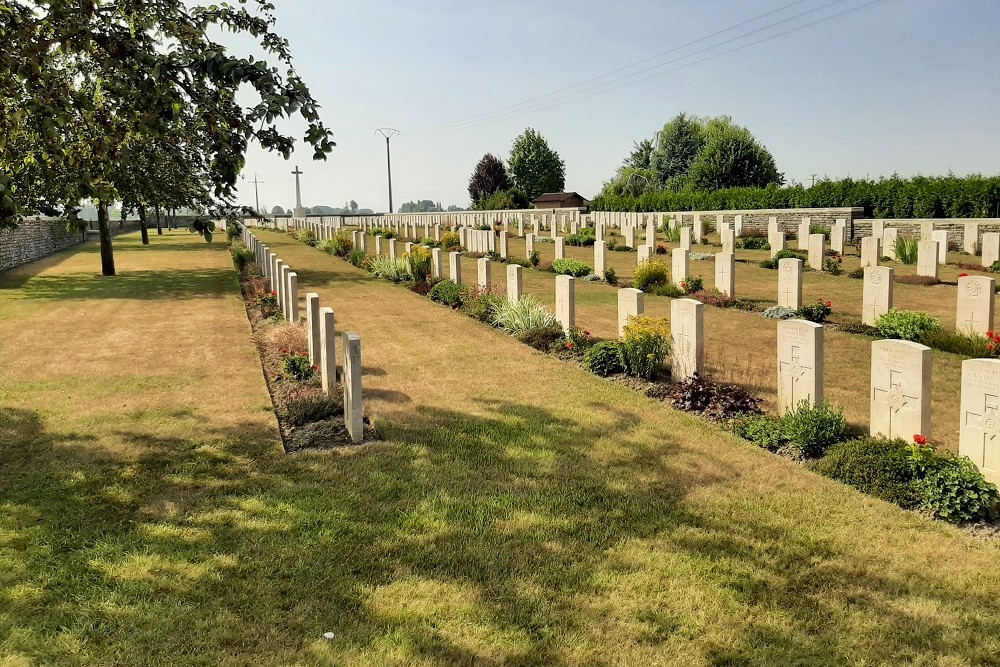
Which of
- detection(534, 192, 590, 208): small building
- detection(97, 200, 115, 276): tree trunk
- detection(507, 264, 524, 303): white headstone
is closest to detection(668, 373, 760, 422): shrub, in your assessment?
detection(507, 264, 524, 303): white headstone

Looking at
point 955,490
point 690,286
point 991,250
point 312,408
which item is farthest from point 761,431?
point 991,250

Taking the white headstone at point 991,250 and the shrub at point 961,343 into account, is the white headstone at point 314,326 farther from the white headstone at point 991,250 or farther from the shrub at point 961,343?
the white headstone at point 991,250

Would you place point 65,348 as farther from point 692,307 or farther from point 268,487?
point 692,307

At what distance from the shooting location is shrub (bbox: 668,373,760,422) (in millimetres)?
7883

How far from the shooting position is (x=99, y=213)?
23156 millimetres

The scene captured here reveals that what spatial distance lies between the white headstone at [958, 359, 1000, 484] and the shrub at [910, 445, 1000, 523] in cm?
9

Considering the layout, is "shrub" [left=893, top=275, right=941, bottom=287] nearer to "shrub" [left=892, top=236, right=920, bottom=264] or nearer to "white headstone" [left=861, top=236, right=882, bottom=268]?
"white headstone" [left=861, top=236, right=882, bottom=268]

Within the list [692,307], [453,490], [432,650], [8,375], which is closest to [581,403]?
[692,307]

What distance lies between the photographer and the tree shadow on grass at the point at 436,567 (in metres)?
3.86

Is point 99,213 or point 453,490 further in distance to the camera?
point 99,213

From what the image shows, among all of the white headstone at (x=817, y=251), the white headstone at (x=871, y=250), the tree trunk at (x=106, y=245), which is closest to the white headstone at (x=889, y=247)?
the white headstone at (x=871, y=250)

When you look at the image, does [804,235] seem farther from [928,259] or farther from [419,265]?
[419,265]

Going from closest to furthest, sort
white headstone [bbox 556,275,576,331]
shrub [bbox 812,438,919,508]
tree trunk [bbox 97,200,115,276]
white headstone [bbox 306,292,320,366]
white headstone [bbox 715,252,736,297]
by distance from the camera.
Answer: shrub [bbox 812,438,919,508]
white headstone [bbox 306,292,320,366]
white headstone [bbox 556,275,576,331]
white headstone [bbox 715,252,736,297]
tree trunk [bbox 97,200,115,276]

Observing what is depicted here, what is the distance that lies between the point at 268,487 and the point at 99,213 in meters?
20.6
